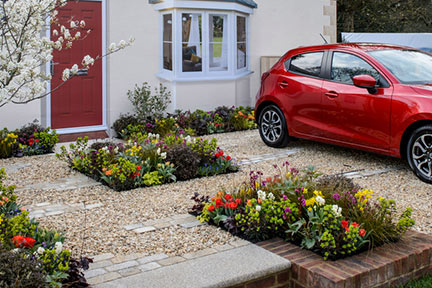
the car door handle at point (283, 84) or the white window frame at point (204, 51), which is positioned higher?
the white window frame at point (204, 51)

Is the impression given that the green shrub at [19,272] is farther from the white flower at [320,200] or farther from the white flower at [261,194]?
the white flower at [320,200]

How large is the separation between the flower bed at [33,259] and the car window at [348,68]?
506cm

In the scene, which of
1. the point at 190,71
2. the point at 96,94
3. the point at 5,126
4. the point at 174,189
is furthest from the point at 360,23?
the point at 174,189

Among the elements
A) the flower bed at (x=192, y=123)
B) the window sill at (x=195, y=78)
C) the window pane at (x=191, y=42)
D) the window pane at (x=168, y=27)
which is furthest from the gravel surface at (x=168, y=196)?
the window pane at (x=168, y=27)

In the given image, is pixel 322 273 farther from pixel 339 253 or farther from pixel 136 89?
pixel 136 89

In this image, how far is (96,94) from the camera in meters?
10.8

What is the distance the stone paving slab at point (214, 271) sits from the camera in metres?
3.77

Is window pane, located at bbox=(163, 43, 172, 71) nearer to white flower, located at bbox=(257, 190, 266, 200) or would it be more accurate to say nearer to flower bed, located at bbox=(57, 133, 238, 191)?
flower bed, located at bbox=(57, 133, 238, 191)

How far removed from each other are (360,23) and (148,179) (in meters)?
17.1

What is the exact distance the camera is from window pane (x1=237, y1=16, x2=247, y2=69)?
1220cm

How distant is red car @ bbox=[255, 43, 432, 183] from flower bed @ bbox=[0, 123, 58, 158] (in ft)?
11.2

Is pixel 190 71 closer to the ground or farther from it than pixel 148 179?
farther from it

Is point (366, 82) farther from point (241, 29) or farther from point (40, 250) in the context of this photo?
point (241, 29)

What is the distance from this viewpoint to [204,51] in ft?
38.1
